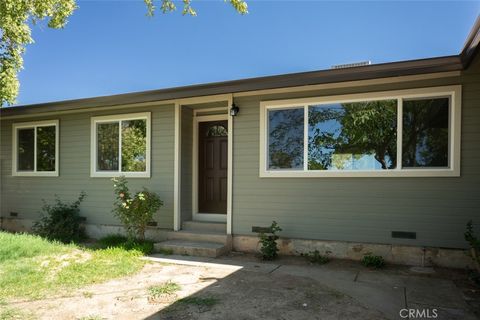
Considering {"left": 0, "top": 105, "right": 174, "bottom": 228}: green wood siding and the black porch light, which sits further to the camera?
{"left": 0, "top": 105, "right": 174, "bottom": 228}: green wood siding

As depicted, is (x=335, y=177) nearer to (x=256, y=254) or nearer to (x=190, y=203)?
(x=256, y=254)

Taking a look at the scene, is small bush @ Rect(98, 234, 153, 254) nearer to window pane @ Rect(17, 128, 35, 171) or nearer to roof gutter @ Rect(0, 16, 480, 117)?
roof gutter @ Rect(0, 16, 480, 117)

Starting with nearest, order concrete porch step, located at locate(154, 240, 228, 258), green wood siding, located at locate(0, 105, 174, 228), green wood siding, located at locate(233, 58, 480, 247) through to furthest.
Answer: green wood siding, located at locate(233, 58, 480, 247) → concrete porch step, located at locate(154, 240, 228, 258) → green wood siding, located at locate(0, 105, 174, 228)

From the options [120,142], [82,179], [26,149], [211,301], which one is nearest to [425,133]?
[211,301]

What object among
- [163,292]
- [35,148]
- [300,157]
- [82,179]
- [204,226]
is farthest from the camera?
[35,148]

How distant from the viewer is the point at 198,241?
6.91 metres

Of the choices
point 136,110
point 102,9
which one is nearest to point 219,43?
point 102,9

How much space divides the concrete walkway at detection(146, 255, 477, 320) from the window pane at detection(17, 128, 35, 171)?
16.8 ft

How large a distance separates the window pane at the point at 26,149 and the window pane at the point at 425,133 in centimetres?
853

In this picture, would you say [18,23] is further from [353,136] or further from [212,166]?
[353,136]

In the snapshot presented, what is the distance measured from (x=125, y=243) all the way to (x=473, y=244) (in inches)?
220

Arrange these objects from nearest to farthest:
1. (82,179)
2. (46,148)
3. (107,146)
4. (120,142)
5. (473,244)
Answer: (473,244) < (120,142) < (107,146) < (82,179) < (46,148)

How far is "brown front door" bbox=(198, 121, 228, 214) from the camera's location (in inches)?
304

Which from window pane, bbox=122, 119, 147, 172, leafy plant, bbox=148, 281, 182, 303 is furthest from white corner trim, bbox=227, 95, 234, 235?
leafy plant, bbox=148, 281, 182, 303
